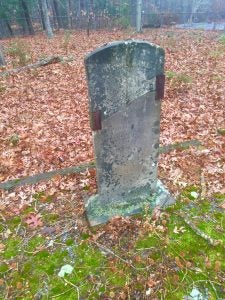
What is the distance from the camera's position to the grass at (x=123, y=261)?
2.91 m

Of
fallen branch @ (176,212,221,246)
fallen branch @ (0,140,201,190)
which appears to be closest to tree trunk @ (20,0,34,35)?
fallen branch @ (0,140,201,190)

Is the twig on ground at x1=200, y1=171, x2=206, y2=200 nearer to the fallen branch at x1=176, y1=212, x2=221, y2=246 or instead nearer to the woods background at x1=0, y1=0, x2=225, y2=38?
the fallen branch at x1=176, y1=212, x2=221, y2=246

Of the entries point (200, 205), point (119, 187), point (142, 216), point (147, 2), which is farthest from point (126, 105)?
point (147, 2)

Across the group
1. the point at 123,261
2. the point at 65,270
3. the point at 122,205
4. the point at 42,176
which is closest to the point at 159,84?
the point at 122,205

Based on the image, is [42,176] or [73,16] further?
[73,16]

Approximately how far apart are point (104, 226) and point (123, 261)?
606mm

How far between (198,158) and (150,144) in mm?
1756

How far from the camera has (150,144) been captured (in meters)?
3.62

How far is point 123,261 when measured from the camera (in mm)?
3193

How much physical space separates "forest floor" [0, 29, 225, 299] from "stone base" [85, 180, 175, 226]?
0.12 metres

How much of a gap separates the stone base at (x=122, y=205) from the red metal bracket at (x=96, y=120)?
44.2 inches

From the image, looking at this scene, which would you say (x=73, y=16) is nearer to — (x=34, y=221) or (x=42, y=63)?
(x=42, y=63)

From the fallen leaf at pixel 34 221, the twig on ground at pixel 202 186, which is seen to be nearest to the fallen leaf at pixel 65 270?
the fallen leaf at pixel 34 221

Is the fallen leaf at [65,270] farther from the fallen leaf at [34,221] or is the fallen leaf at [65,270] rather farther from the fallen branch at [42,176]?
the fallen branch at [42,176]
